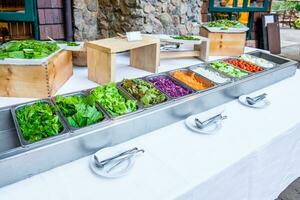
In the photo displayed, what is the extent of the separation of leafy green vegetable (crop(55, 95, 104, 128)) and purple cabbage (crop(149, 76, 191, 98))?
37cm

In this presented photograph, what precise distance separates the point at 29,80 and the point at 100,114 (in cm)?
49

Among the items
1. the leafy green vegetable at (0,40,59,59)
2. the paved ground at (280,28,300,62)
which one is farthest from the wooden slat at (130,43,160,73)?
the paved ground at (280,28,300,62)

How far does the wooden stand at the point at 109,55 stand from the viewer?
145cm

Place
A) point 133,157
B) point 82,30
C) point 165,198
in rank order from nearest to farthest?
point 165,198, point 133,157, point 82,30

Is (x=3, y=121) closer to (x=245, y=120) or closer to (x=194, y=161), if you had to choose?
(x=194, y=161)

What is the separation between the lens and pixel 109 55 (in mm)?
1431

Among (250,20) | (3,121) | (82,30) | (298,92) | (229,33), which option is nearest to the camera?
(3,121)

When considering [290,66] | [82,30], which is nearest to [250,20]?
[82,30]

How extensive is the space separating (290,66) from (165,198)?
1.40 meters

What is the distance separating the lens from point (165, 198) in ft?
2.67

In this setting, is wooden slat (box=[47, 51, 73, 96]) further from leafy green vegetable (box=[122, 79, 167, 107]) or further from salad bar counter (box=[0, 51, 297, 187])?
leafy green vegetable (box=[122, 79, 167, 107])

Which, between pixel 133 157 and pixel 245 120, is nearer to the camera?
pixel 133 157

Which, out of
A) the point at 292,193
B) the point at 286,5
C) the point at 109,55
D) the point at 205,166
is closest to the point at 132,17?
the point at 109,55

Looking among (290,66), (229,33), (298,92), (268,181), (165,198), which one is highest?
(229,33)
